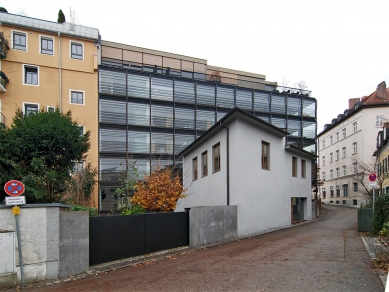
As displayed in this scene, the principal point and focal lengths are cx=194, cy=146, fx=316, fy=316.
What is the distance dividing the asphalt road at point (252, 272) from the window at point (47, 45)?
77.5 ft

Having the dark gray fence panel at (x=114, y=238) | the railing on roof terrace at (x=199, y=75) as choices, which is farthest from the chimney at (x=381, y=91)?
the dark gray fence panel at (x=114, y=238)

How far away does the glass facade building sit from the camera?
2841 cm

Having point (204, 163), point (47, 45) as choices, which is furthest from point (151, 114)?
point (204, 163)

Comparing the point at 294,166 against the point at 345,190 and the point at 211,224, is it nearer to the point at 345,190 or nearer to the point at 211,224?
the point at 211,224

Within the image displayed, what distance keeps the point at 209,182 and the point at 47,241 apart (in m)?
11.3

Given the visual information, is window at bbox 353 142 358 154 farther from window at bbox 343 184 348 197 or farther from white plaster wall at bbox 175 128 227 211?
white plaster wall at bbox 175 128 227 211

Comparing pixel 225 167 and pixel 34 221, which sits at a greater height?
pixel 225 167

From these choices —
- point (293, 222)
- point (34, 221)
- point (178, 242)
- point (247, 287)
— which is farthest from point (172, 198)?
point (293, 222)

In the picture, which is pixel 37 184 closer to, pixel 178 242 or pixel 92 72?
pixel 178 242

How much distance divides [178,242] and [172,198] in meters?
1.82

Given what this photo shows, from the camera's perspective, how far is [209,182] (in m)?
18.3

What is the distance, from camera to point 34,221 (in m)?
7.94

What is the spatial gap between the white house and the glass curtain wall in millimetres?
8968

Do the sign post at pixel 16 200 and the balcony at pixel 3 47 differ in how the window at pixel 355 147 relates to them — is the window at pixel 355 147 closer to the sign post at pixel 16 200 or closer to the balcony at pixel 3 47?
the balcony at pixel 3 47
